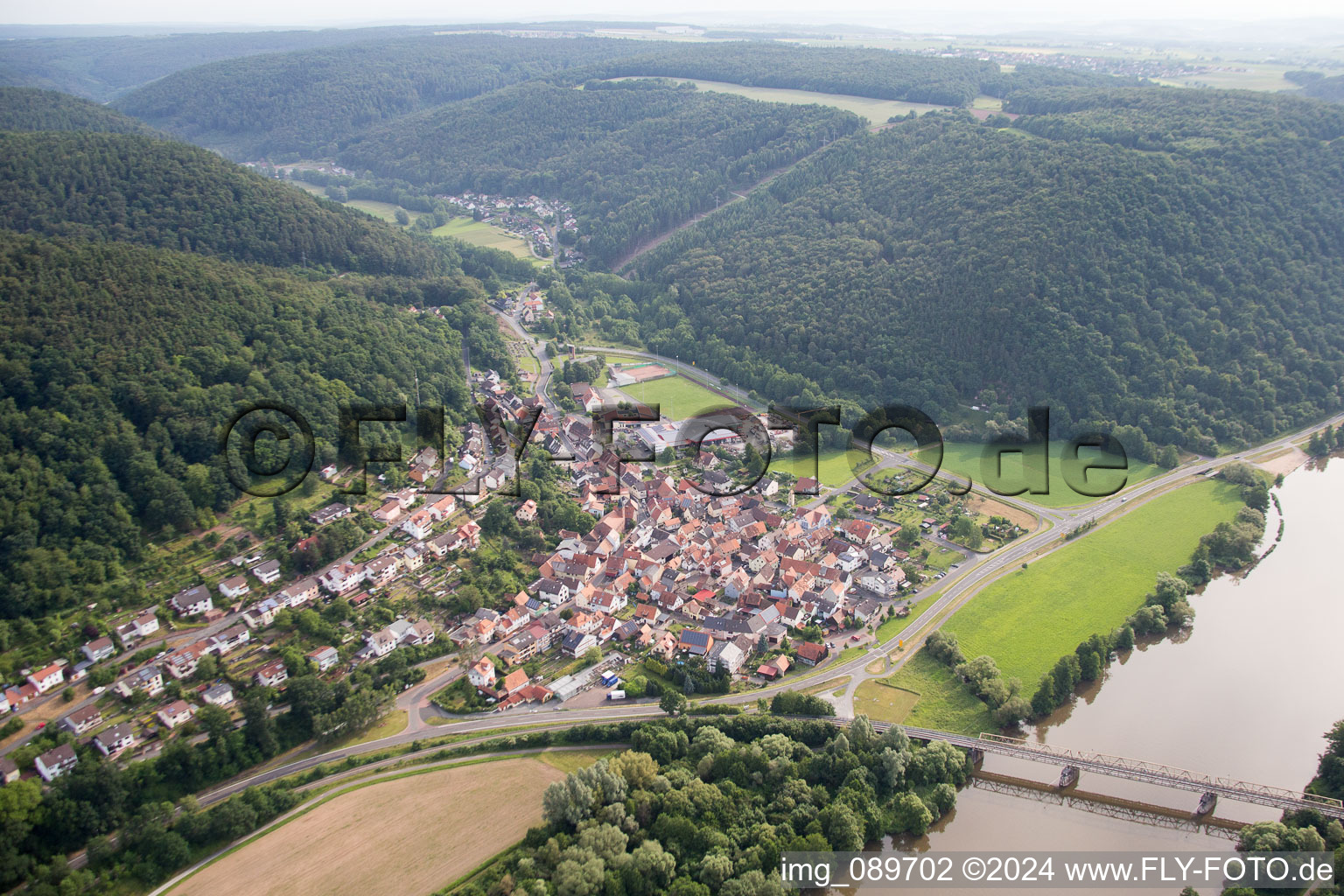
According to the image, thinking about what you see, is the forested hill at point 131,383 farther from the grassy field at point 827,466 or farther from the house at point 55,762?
the grassy field at point 827,466

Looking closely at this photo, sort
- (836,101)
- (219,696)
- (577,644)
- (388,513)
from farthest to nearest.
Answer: (836,101), (388,513), (577,644), (219,696)

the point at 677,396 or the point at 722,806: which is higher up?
the point at 677,396

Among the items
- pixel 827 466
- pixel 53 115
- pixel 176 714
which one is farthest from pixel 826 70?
pixel 176 714

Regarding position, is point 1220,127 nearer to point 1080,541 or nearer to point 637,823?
point 1080,541

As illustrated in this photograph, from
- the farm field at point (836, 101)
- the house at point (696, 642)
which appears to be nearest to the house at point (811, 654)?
the house at point (696, 642)

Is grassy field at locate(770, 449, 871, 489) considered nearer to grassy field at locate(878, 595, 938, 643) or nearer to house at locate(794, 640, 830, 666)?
grassy field at locate(878, 595, 938, 643)

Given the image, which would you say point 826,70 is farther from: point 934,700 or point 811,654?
point 934,700

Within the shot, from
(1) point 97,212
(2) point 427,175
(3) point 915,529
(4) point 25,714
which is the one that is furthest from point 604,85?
(4) point 25,714

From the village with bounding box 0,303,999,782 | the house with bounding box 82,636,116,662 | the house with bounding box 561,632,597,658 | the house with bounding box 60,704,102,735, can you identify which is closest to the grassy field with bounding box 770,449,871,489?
the village with bounding box 0,303,999,782
